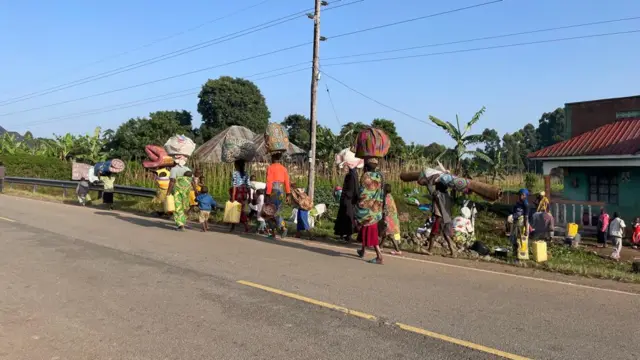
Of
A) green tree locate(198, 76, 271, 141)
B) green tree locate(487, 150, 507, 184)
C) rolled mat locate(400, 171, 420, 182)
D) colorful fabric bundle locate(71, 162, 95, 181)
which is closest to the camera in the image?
rolled mat locate(400, 171, 420, 182)

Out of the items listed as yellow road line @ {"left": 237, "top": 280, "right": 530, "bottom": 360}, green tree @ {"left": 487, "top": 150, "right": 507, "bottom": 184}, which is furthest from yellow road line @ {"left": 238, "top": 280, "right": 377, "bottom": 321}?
green tree @ {"left": 487, "top": 150, "right": 507, "bottom": 184}

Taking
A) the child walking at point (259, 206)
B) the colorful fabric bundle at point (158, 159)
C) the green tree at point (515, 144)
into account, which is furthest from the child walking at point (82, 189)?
the green tree at point (515, 144)

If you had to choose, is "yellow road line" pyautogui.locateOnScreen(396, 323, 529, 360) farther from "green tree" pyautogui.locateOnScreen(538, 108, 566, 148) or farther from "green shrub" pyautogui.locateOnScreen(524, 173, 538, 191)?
"green tree" pyautogui.locateOnScreen(538, 108, 566, 148)

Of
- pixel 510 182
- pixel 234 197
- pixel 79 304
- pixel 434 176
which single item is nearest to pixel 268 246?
pixel 234 197

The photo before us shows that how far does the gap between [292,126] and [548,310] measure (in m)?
55.3

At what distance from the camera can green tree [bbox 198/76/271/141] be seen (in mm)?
57219

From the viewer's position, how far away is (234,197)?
1241 cm

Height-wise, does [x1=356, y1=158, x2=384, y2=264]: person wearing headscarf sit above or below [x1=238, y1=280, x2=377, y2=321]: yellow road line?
above

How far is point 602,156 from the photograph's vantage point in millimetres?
16531

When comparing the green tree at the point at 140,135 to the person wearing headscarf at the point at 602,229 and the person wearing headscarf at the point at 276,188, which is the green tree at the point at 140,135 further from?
the person wearing headscarf at the point at 602,229

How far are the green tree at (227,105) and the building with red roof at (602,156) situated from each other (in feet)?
135

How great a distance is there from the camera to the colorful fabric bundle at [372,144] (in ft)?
30.0

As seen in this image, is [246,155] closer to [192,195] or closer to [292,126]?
[192,195]

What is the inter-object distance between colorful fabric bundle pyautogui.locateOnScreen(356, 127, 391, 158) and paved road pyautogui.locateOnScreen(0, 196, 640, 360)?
194cm
